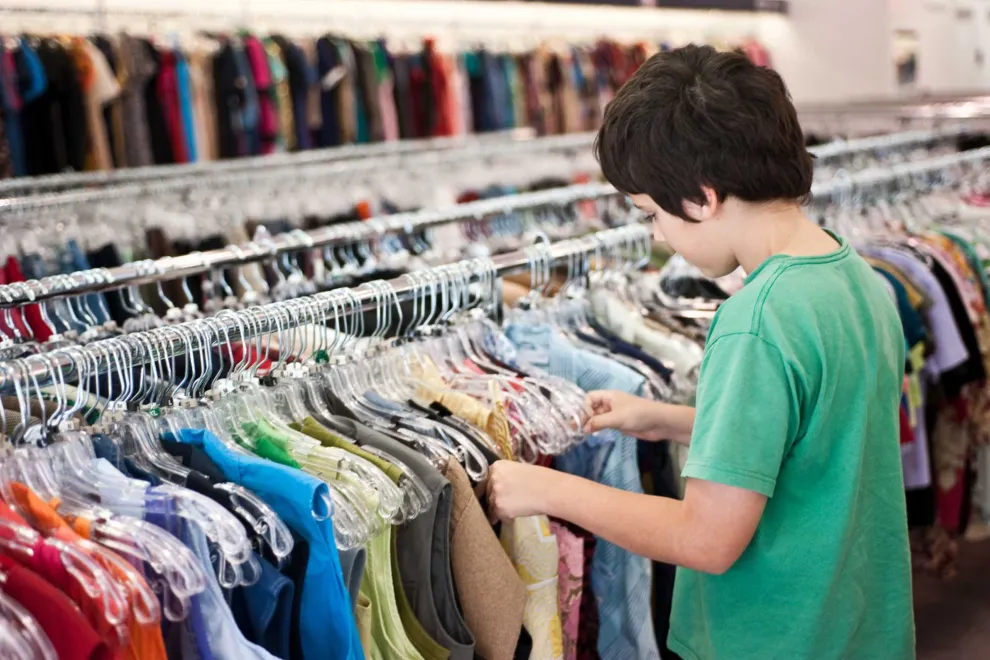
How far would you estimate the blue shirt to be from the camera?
1147mm

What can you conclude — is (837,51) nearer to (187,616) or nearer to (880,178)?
(880,178)

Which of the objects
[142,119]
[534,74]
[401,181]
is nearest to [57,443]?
[401,181]

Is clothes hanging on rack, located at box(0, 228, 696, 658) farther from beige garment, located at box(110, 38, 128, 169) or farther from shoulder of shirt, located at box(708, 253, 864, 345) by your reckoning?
beige garment, located at box(110, 38, 128, 169)

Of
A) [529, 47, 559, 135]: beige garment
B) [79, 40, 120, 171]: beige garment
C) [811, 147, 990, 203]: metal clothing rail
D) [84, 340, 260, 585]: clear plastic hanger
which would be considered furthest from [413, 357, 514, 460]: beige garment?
[529, 47, 559, 135]: beige garment

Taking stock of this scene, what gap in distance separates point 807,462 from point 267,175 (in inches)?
109

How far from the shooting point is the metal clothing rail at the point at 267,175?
2643 mm

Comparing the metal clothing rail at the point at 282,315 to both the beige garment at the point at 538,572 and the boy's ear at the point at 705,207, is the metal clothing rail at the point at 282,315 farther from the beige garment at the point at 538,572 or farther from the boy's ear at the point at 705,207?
the boy's ear at the point at 705,207

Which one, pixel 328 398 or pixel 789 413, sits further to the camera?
pixel 328 398

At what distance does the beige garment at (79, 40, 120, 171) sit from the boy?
395cm

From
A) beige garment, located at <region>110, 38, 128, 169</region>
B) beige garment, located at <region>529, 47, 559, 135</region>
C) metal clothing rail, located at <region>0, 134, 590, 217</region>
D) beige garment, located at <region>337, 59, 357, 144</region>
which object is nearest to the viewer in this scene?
metal clothing rail, located at <region>0, 134, 590, 217</region>

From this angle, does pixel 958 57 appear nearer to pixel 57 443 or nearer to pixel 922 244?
pixel 922 244

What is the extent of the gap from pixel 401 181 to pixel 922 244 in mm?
2490

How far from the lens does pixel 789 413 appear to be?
115cm

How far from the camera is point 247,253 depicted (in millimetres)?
1835
